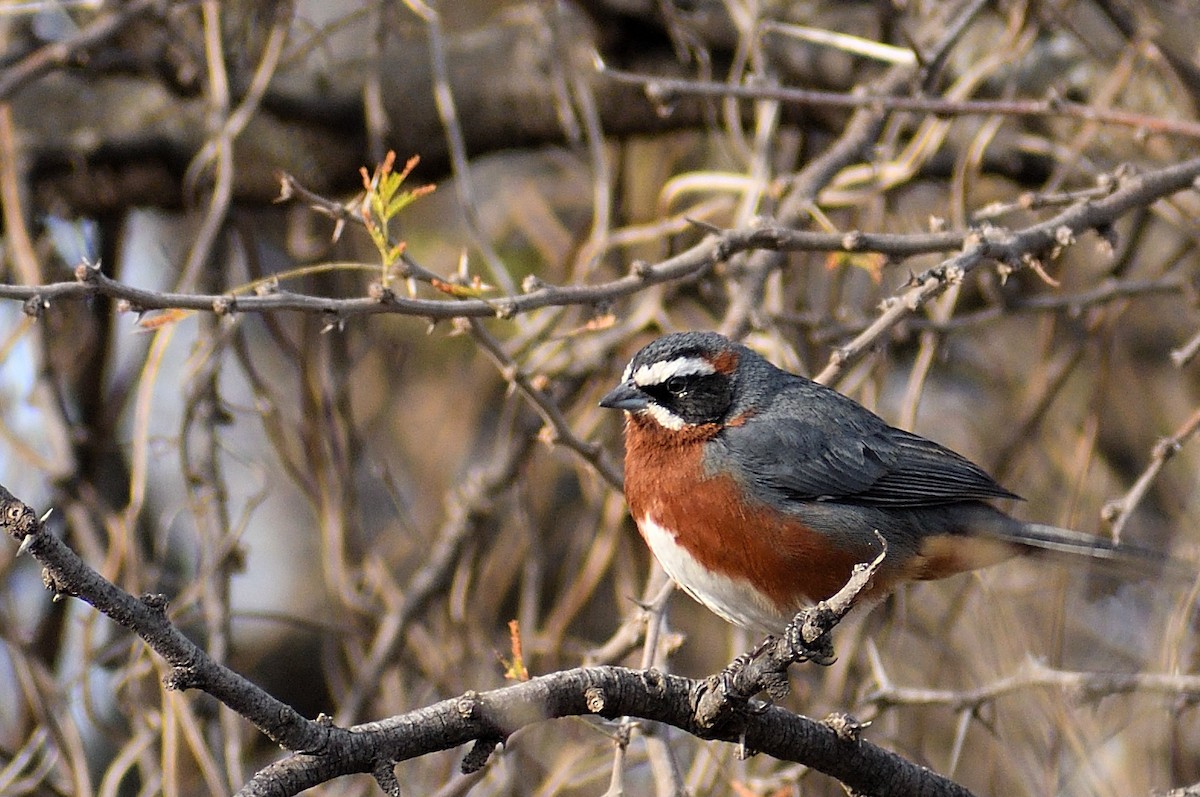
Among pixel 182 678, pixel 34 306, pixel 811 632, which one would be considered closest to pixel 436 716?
pixel 182 678

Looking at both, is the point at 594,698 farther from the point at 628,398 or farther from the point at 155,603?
the point at 628,398

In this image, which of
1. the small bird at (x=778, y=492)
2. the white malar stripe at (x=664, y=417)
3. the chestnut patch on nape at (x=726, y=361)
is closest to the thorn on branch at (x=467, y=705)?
the small bird at (x=778, y=492)

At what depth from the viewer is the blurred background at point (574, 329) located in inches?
191

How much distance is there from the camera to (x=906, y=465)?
4.29m

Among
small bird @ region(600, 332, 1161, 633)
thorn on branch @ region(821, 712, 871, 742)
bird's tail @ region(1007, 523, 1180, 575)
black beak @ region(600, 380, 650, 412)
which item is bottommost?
thorn on branch @ region(821, 712, 871, 742)

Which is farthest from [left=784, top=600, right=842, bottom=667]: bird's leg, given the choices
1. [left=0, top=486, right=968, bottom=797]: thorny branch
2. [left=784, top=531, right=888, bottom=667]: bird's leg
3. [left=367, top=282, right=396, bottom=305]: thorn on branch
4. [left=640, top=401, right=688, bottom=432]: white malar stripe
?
[left=640, top=401, right=688, bottom=432]: white malar stripe

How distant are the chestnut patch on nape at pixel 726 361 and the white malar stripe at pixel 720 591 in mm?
593

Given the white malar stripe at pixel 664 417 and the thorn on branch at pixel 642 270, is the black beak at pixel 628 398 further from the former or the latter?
the thorn on branch at pixel 642 270

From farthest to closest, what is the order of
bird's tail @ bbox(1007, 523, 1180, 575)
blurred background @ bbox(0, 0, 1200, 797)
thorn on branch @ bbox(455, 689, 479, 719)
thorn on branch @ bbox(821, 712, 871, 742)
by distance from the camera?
blurred background @ bbox(0, 0, 1200, 797) < bird's tail @ bbox(1007, 523, 1180, 575) < thorn on branch @ bbox(821, 712, 871, 742) < thorn on branch @ bbox(455, 689, 479, 719)

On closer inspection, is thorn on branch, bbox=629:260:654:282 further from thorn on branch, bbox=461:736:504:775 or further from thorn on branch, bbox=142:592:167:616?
thorn on branch, bbox=142:592:167:616

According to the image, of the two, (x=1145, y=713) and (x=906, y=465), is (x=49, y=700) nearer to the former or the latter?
(x=906, y=465)

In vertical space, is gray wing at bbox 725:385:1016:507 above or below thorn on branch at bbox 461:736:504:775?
above

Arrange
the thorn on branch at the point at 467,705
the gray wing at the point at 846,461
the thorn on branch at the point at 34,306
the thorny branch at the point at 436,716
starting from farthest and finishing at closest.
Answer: the gray wing at the point at 846,461 → the thorn on branch at the point at 34,306 → the thorn on branch at the point at 467,705 → the thorny branch at the point at 436,716

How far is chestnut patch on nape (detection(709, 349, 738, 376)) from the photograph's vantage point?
418 cm
